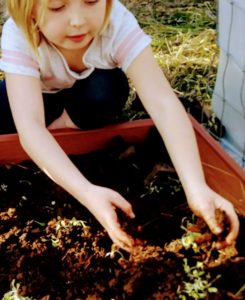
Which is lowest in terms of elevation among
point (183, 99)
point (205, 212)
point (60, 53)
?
point (183, 99)

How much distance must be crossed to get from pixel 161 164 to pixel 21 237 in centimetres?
55

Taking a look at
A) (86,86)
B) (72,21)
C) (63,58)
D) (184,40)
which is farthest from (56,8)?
(184,40)

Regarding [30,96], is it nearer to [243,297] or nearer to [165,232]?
[165,232]

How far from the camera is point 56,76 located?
6.98 ft

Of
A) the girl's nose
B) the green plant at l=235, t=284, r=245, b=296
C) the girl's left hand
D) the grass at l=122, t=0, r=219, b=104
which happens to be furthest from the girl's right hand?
the grass at l=122, t=0, r=219, b=104

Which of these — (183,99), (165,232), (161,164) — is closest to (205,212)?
(165,232)

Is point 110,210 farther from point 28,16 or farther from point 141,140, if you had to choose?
point 141,140

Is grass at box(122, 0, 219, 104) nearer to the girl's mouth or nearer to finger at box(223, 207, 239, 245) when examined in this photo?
A: the girl's mouth

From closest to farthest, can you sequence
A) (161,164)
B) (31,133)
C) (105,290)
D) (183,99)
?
(105,290), (31,133), (161,164), (183,99)

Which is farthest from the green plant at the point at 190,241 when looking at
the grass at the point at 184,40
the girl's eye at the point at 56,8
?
the grass at the point at 184,40

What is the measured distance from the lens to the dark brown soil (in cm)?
170

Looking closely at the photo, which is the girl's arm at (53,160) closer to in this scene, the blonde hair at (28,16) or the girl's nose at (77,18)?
the blonde hair at (28,16)

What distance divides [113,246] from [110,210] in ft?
1.07

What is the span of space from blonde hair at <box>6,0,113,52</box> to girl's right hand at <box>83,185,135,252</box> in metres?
0.55
